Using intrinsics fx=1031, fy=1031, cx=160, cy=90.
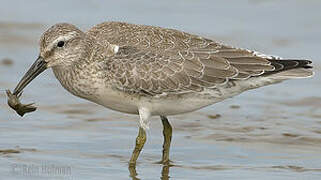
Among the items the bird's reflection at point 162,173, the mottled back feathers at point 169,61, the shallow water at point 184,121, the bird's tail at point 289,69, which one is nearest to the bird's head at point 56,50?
the mottled back feathers at point 169,61

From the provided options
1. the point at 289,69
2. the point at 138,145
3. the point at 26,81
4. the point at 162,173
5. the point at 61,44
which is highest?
the point at 289,69

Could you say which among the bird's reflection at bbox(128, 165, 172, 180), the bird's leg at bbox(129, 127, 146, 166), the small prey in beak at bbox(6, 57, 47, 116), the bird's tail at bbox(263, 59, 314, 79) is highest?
the bird's tail at bbox(263, 59, 314, 79)

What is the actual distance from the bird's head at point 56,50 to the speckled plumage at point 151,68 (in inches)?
0.4

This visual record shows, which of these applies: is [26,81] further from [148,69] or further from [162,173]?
[162,173]

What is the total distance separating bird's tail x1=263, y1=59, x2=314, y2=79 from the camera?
38.6 feet

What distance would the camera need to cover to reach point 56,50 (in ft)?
36.4

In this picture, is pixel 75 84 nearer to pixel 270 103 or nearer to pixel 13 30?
pixel 270 103

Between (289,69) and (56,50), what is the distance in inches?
106

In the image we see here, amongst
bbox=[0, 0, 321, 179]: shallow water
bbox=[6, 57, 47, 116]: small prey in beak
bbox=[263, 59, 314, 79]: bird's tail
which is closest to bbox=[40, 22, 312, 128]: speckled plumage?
bbox=[263, 59, 314, 79]: bird's tail

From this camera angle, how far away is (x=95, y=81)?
1125cm

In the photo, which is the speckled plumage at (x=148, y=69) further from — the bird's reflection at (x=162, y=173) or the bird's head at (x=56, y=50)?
the bird's reflection at (x=162, y=173)

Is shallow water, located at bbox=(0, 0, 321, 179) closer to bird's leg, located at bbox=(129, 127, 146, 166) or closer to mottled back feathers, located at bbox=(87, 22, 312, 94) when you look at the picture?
bird's leg, located at bbox=(129, 127, 146, 166)

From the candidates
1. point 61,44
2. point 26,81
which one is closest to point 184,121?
point 61,44

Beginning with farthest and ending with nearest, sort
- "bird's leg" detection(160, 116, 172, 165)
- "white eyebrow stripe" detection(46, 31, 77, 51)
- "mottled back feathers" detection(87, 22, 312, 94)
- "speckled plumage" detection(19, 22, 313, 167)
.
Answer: "bird's leg" detection(160, 116, 172, 165)
"mottled back feathers" detection(87, 22, 312, 94)
"speckled plumage" detection(19, 22, 313, 167)
"white eyebrow stripe" detection(46, 31, 77, 51)
